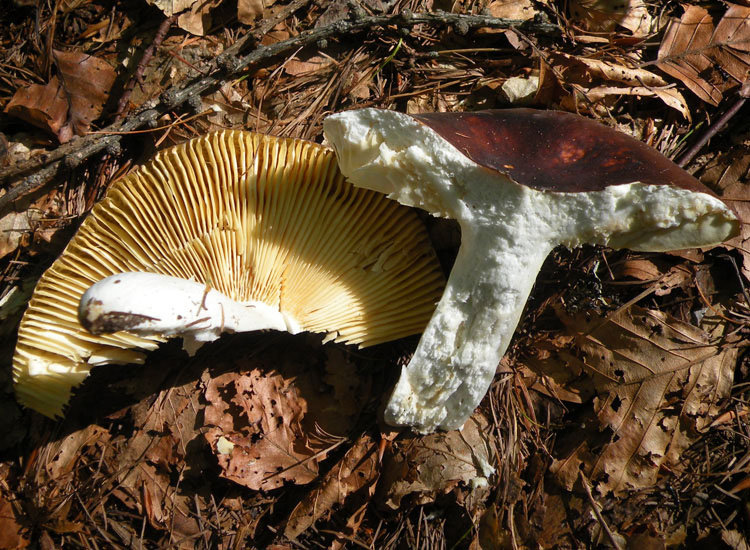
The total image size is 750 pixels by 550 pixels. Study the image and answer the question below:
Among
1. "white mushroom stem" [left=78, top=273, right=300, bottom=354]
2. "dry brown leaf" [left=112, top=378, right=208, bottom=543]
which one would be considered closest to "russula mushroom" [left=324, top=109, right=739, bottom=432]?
"white mushroom stem" [left=78, top=273, right=300, bottom=354]

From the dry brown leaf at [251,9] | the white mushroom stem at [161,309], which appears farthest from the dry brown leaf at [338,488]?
the dry brown leaf at [251,9]

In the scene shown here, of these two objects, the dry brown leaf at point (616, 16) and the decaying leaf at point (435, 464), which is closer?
the decaying leaf at point (435, 464)

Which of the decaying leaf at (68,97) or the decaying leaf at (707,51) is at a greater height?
the decaying leaf at (707,51)

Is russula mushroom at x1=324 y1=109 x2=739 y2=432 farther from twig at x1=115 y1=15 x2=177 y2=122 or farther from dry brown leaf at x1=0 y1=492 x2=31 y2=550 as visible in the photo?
dry brown leaf at x1=0 y1=492 x2=31 y2=550

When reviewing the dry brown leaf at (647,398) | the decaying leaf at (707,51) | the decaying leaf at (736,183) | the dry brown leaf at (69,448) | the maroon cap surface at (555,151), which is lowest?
the dry brown leaf at (69,448)

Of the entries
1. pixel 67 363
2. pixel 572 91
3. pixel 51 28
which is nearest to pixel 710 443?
pixel 572 91

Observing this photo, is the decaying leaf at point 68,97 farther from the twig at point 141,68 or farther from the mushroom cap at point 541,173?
the mushroom cap at point 541,173
